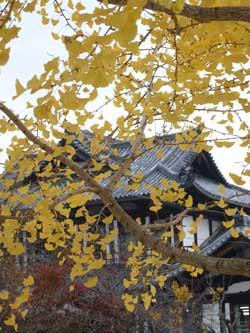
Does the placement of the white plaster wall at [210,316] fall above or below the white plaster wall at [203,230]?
below

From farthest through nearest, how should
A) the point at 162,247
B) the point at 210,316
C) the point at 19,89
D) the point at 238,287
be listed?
the point at 238,287
the point at 210,316
the point at 162,247
the point at 19,89

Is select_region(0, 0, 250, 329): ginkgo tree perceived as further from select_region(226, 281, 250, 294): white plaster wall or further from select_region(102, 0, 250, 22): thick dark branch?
select_region(226, 281, 250, 294): white plaster wall

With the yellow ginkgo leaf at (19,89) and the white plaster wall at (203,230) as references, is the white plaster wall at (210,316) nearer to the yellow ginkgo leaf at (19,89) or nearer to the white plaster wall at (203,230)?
the white plaster wall at (203,230)

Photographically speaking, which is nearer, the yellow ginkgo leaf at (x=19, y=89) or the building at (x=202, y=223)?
the yellow ginkgo leaf at (x=19, y=89)

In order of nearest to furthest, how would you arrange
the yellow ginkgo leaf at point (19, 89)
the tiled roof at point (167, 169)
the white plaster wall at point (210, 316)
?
the yellow ginkgo leaf at point (19, 89)
the white plaster wall at point (210, 316)
the tiled roof at point (167, 169)

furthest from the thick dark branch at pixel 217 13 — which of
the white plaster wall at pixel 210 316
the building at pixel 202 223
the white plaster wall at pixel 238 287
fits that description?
the white plaster wall at pixel 238 287

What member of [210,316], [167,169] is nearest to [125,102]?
[210,316]

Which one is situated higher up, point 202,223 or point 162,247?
point 202,223

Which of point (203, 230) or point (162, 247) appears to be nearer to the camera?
point (162, 247)

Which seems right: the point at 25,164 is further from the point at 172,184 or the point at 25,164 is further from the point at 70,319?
the point at 70,319

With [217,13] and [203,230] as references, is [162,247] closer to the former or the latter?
[217,13]

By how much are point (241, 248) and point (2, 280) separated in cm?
496

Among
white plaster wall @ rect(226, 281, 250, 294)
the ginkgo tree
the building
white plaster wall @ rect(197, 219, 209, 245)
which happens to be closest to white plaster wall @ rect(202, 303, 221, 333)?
the building

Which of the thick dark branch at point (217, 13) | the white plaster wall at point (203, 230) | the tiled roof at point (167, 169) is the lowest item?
the thick dark branch at point (217, 13)
